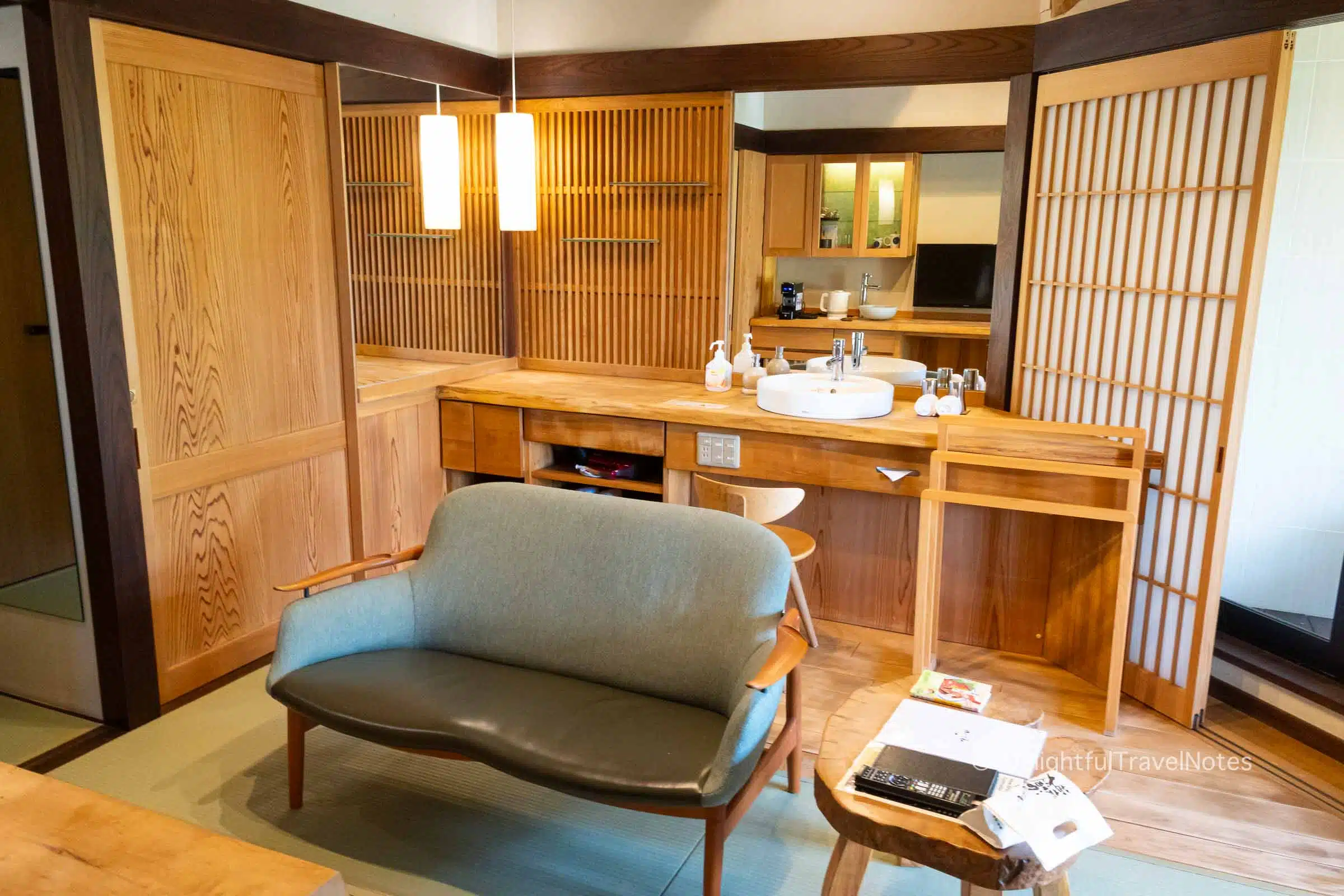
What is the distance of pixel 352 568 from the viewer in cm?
279

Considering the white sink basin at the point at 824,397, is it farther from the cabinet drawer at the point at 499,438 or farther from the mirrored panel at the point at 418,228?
the mirrored panel at the point at 418,228

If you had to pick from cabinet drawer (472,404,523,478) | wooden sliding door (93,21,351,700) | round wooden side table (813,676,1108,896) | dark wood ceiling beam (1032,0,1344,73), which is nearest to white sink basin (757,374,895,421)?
cabinet drawer (472,404,523,478)

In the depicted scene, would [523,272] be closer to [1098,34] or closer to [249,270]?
[249,270]

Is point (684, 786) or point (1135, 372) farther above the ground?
point (1135, 372)

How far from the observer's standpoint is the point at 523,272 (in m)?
4.57

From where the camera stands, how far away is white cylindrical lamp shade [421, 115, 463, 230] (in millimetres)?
3846

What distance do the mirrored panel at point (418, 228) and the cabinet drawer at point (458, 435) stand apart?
0.62 ft

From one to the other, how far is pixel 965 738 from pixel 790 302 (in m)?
2.70

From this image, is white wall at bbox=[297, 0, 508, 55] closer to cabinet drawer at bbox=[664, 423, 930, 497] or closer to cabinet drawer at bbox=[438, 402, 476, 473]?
cabinet drawer at bbox=[438, 402, 476, 473]

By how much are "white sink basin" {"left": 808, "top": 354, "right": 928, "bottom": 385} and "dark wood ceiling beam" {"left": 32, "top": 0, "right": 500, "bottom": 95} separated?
1.96m

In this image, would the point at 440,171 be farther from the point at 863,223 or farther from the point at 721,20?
the point at 863,223

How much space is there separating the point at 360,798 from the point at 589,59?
3161 mm

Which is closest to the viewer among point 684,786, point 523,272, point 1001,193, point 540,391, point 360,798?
point 684,786

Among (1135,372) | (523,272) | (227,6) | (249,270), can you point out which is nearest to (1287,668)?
(1135,372)
